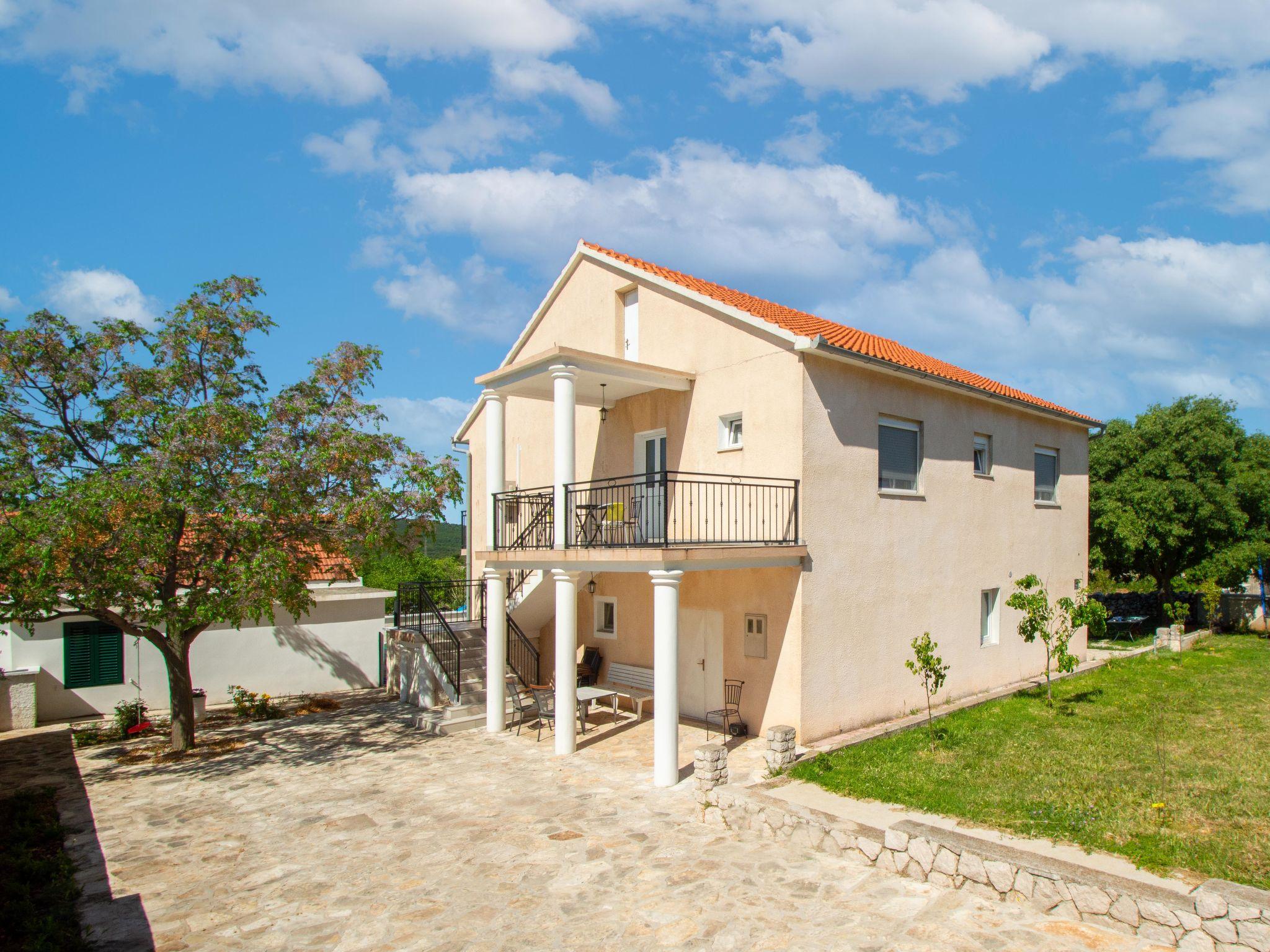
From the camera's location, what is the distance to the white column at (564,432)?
11930 mm

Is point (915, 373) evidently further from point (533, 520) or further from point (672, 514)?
point (533, 520)

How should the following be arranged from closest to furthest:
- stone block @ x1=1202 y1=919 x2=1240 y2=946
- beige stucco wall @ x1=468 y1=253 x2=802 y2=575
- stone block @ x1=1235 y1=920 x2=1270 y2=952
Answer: stone block @ x1=1235 y1=920 x2=1270 y2=952
stone block @ x1=1202 y1=919 x2=1240 y2=946
beige stucco wall @ x1=468 y1=253 x2=802 y2=575

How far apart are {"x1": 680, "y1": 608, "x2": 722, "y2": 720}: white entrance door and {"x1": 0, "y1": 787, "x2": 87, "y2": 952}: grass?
348 inches

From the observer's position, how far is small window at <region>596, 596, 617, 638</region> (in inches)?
629

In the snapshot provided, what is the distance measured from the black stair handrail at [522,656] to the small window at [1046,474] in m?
11.7

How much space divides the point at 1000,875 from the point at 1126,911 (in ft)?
3.18

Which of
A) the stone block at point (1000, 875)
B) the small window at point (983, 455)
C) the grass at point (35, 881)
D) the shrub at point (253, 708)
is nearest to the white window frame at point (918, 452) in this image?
the small window at point (983, 455)

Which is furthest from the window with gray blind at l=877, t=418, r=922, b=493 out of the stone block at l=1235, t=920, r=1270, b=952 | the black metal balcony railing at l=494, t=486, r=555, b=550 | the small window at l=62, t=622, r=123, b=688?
the small window at l=62, t=622, r=123, b=688

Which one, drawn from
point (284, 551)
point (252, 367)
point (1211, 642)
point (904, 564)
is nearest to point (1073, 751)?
point (904, 564)

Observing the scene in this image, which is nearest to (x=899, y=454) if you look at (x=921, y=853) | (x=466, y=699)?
(x=921, y=853)

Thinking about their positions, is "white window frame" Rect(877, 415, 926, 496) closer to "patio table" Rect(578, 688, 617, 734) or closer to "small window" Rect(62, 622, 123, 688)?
"patio table" Rect(578, 688, 617, 734)

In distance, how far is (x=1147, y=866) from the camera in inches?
273

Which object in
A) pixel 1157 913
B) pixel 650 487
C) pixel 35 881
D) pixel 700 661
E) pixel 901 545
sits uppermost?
pixel 650 487

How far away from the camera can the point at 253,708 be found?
15781 millimetres
